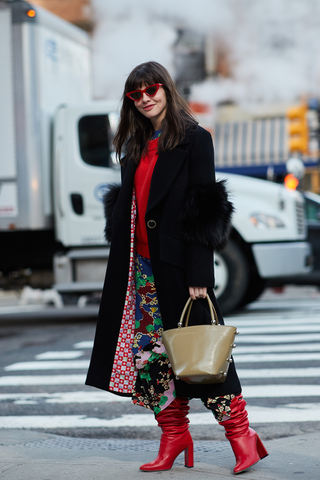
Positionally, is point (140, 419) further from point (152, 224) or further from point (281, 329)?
point (281, 329)

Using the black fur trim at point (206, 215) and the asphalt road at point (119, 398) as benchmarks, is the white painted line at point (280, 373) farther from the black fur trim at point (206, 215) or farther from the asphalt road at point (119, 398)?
the black fur trim at point (206, 215)

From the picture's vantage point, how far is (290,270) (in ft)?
26.4

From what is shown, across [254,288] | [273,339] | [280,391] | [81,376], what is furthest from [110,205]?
[254,288]

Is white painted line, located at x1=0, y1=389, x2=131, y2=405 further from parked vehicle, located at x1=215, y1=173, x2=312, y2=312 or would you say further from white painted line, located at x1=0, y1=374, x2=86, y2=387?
parked vehicle, located at x1=215, y1=173, x2=312, y2=312

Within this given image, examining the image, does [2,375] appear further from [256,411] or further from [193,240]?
[193,240]

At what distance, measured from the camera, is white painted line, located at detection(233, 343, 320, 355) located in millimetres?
6062

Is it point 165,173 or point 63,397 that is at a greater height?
point 165,173

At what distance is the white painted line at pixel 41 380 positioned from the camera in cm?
511

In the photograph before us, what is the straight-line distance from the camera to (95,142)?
8.04 m

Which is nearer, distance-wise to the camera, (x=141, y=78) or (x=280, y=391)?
(x=141, y=78)

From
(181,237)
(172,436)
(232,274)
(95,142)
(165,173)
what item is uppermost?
(95,142)

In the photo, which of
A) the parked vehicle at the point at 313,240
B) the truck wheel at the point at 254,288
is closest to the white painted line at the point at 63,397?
the truck wheel at the point at 254,288

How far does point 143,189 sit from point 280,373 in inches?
109

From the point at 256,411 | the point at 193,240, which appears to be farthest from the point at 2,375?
the point at 193,240
